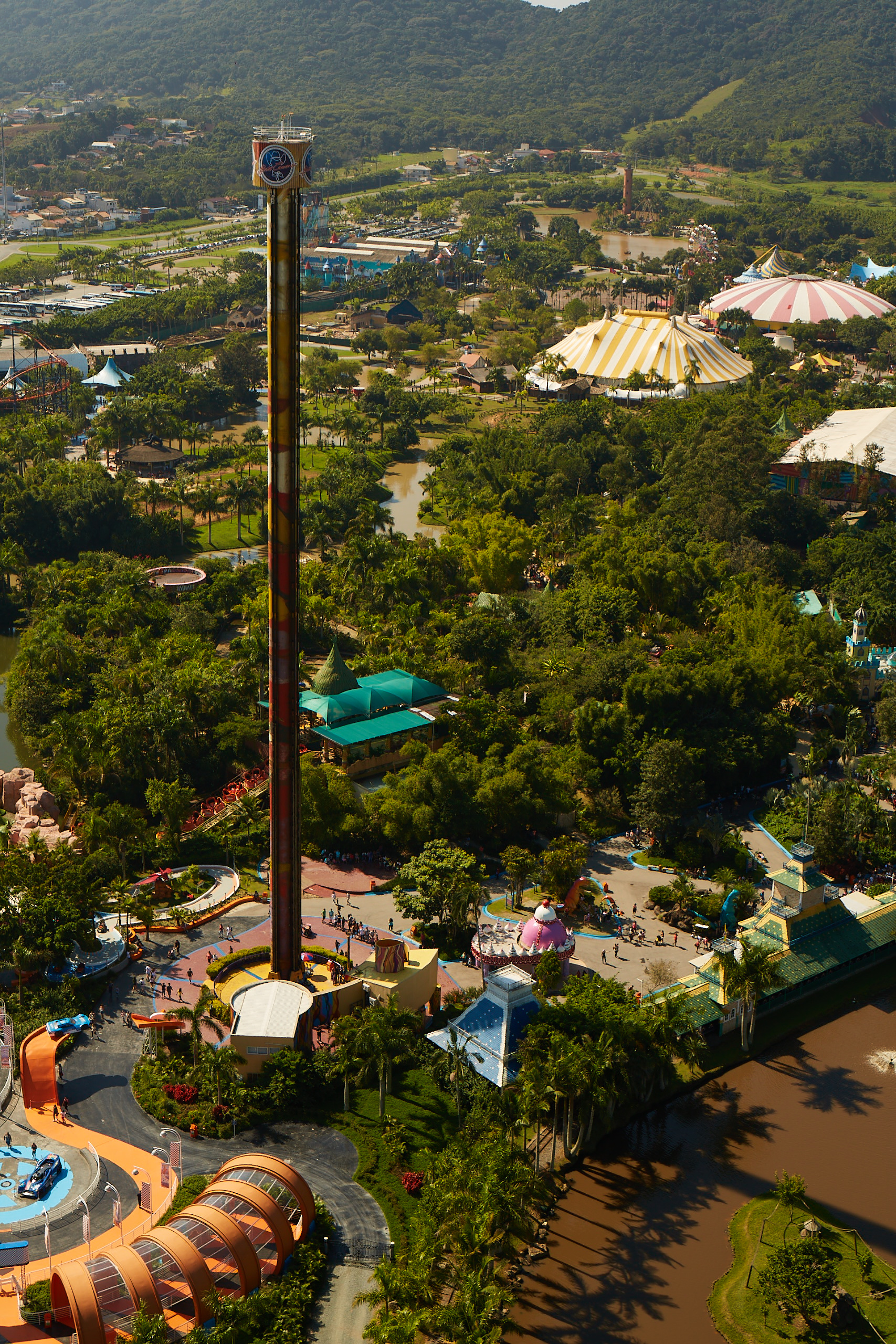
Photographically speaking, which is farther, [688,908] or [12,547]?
[12,547]

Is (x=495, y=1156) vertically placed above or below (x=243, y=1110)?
above

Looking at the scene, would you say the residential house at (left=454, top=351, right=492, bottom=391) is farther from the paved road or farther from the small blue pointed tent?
the paved road

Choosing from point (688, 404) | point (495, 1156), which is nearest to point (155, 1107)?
point (495, 1156)

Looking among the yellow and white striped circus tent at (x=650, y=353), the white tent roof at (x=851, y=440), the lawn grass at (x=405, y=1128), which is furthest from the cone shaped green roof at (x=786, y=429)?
the lawn grass at (x=405, y=1128)

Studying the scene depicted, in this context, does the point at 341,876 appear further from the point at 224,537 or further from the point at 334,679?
the point at 224,537

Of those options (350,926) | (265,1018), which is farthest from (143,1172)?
(350,926)

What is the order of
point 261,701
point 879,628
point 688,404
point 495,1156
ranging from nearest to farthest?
point 495,1156 → point 261,701 → point 879,628 → point 688,404

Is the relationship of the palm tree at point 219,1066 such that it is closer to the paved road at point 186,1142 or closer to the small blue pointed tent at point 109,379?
the paved road at point 186,1142

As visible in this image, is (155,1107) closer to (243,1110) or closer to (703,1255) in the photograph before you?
(243,1110)

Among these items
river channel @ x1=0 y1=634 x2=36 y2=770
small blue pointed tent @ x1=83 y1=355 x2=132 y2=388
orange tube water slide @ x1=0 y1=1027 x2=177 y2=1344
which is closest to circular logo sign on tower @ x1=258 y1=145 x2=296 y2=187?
orange tube water slide @ x1=0 y1=1027 x2=177 y2=1344
